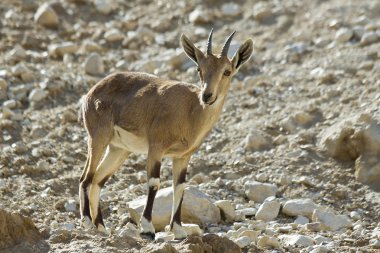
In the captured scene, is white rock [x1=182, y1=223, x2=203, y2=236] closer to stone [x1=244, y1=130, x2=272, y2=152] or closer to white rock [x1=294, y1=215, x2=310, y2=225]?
white rock [x1=294, y1=215, x2=310, y2=225]

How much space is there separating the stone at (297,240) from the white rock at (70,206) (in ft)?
9.51

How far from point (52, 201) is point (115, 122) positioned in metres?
1.66

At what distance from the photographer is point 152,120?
11797 millimetres

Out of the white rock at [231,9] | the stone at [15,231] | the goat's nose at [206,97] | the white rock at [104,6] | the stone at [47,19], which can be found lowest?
the stone at [15,231]

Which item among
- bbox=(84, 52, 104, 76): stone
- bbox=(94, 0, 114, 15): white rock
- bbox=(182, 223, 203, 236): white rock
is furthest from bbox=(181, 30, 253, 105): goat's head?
bbox=(94, 0, 114, 15): white rock

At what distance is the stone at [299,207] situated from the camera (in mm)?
12750

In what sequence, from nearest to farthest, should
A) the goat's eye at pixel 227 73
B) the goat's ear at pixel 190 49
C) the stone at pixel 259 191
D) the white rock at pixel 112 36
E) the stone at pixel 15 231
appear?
the stone at pixel 15 231 → the goat's eye at pixel 227 73 → the goat's ear at pixel 190 49 → the stone at pixel 259 191 → the white rock at pixel 112 36

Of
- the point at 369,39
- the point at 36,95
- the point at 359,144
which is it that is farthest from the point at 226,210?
the point at 369,39

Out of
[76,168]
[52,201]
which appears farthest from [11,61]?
[52,201]

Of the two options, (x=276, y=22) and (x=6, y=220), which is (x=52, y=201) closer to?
(x=6, y=220)

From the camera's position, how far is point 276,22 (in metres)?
18.6

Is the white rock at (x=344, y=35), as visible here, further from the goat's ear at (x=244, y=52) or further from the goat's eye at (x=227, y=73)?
the goat's eye at (x=227, y=73)

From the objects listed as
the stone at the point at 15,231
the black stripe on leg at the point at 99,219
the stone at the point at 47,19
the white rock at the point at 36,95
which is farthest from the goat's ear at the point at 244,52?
the stone at the point at 47,19

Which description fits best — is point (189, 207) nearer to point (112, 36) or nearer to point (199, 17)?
point (112, 36)
